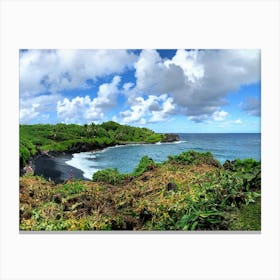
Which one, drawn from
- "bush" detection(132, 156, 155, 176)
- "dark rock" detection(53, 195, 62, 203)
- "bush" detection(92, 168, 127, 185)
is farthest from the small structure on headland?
"bush" detection(132, 156, 155, 176)

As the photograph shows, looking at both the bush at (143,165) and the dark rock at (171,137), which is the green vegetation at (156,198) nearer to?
the bush at (143,165)

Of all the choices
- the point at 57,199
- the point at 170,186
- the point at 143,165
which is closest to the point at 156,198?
the point at 170,186

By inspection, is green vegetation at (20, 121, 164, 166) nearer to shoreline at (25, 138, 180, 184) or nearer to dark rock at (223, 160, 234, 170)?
shoreline at (25, 138, 180, 184)

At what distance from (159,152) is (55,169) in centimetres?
117

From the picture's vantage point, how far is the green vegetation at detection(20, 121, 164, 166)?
484 centimetres

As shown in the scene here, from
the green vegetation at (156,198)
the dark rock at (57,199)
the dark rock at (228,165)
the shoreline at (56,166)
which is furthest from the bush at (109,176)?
the dark rock at (228,165)

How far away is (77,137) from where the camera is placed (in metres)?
4.96

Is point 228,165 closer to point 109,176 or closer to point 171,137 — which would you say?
point 171,137
